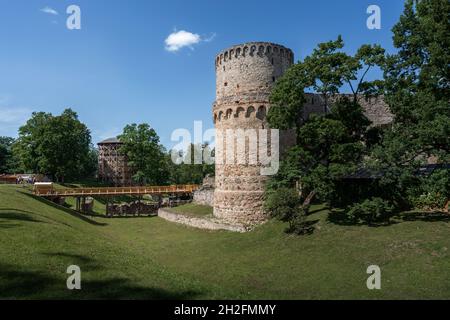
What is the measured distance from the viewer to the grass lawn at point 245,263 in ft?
34.4

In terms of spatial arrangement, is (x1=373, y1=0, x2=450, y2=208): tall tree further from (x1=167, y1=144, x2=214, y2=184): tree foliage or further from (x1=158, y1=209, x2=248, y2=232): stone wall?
(x1=167, y1=144, x2=214, y2=184): tree foliage

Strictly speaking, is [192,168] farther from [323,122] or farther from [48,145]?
[323,122]

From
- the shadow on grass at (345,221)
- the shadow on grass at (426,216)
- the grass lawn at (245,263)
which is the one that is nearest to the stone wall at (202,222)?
the grass lawn at (245,263)

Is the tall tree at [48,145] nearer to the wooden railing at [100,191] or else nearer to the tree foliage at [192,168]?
the wooden railing at [100,191]

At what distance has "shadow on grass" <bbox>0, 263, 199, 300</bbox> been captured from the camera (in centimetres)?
911

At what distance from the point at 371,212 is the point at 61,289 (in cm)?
1572

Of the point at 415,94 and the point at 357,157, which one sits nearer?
the point at 415,94

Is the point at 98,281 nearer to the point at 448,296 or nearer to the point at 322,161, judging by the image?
the point at 448,296

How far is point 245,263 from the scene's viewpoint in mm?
17516

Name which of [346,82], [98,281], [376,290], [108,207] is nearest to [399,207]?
[346,82]

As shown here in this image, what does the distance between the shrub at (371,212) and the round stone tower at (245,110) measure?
25.8 feet
